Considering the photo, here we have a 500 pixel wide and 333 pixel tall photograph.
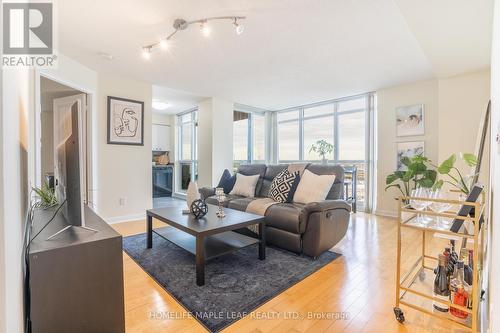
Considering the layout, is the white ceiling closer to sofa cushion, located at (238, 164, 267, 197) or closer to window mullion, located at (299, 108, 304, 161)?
sofa cushion, located at (238, 164, 267, 197)

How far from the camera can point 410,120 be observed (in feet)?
13.5

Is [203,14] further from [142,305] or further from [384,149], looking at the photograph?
[384,149]

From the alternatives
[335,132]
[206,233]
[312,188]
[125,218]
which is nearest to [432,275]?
[312,188]

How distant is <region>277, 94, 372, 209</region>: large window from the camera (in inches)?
193

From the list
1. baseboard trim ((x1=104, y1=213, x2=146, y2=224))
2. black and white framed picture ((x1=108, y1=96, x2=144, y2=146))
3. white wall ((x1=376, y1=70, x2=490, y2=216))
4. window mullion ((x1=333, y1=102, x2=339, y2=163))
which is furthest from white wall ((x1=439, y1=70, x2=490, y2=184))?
baseboard trim ((x1=104, y1=213, x2=146, y2=224))

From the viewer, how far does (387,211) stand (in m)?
4.36

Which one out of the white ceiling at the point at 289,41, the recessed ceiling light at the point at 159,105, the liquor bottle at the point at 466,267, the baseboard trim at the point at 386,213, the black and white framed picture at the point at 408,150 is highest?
the recessed ceiling light at the point at 159,105

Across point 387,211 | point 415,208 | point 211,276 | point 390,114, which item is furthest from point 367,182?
point 211,276

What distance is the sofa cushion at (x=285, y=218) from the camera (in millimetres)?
2373

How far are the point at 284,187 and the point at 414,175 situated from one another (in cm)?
221

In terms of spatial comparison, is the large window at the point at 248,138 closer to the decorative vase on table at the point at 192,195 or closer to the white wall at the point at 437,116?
the white wall at the point at 437,116

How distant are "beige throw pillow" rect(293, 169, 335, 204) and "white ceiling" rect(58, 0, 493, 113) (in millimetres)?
1526
